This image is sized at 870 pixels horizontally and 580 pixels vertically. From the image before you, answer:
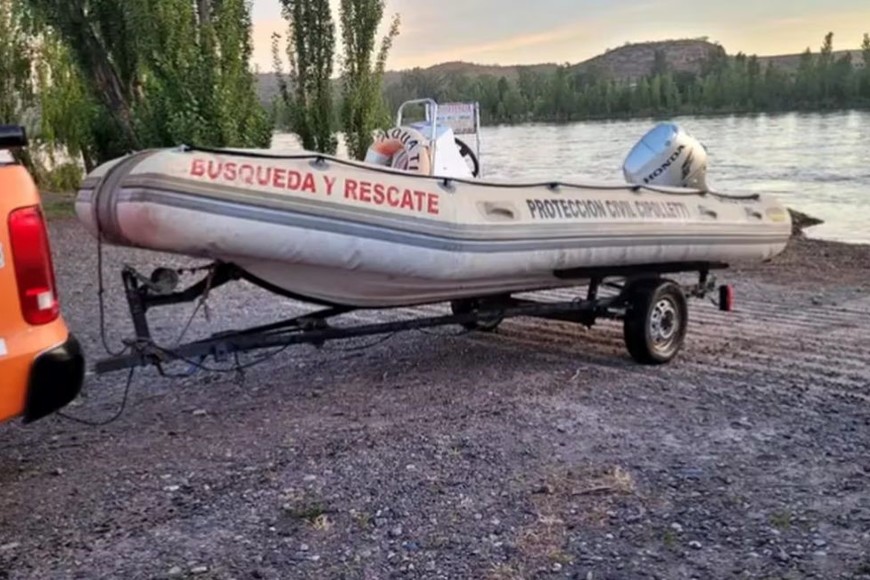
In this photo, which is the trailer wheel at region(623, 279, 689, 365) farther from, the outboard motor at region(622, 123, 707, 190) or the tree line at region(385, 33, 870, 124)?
the tree line at region(385, 33, 870, 124)

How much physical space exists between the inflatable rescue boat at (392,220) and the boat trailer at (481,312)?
5.0 inches

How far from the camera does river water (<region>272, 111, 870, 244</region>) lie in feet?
63.2

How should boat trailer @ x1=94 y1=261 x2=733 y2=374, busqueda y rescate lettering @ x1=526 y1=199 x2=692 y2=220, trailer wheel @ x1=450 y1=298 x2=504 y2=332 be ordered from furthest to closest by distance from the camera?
trailer wheel @ x1=450 y1=298 x2=504 y2=332 → busqueda y rescate lettering @ x1=526 y1=199 x2=692 y2=220 → boat trailer @ x1=94 y1=261 x2=733 y2=374

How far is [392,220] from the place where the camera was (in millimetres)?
4812

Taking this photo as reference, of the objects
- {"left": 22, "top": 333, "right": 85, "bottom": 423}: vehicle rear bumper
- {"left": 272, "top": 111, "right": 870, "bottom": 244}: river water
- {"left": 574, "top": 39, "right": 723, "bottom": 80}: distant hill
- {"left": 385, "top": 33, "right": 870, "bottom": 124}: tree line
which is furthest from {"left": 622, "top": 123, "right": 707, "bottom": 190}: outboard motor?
{"left": 574, "top": 39, "right": 723, "bottom": 80}: distant hill

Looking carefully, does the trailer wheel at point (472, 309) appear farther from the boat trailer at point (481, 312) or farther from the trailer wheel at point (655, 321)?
the trailer wheel at point (655, 321)

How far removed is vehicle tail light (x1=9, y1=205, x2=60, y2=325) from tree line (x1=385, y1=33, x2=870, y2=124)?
1669 inches

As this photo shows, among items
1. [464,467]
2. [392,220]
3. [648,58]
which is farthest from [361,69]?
[648,58]

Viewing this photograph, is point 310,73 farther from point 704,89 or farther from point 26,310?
point 704,89

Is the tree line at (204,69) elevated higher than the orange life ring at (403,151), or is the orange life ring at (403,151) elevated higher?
the tree line at (204,69)

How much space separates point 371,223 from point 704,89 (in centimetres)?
5141

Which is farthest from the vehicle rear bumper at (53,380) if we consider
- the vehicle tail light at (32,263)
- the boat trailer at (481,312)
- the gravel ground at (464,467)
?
the boat trailer at (481,312)

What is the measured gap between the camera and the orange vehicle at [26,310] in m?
3.37

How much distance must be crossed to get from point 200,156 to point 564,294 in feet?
15.0
